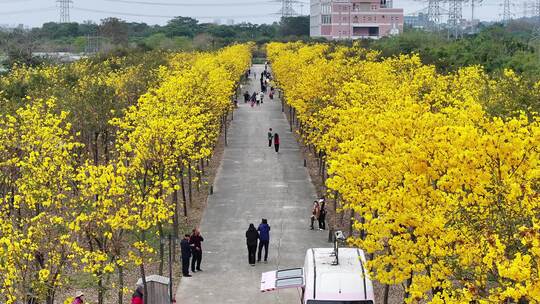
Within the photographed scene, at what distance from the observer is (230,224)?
84.9ft

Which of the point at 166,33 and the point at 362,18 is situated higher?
the point at 362,18

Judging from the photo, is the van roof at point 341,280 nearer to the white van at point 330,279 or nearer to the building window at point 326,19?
the white van at point 330,279

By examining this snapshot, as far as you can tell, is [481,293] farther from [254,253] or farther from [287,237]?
[287,237]

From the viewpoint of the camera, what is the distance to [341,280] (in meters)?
15.0

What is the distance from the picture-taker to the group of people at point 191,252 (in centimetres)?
1988

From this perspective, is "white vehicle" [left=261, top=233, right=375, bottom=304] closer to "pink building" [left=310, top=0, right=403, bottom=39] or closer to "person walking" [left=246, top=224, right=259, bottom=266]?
"person walking" [left=246, top=224, right=259, bottom=266]

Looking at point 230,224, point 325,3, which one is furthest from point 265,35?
point 230,224

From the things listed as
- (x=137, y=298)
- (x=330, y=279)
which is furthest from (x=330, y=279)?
(x=137, y=298)

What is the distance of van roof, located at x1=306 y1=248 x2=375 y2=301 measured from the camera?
14648 mm

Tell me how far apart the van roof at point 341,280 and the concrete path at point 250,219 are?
2.98 meters

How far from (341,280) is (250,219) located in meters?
11.9

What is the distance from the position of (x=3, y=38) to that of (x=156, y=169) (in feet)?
255

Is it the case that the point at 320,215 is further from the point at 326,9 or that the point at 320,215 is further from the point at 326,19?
the point at 326,9

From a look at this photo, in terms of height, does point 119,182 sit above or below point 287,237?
above
